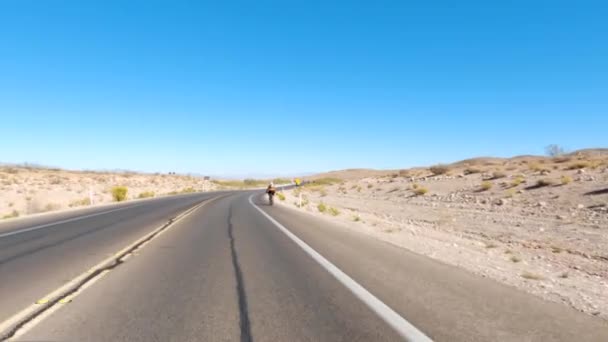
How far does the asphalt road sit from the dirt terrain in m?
1.10

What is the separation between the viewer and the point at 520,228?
1561cm

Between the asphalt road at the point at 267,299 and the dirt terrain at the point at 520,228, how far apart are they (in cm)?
110

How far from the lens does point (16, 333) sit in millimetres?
4293

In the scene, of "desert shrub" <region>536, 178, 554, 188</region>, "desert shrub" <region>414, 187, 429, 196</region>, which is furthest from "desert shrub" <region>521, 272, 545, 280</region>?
"desert shrub" <region>414, 187, 429, 196</region>

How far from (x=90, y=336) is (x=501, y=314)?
468 centimetres

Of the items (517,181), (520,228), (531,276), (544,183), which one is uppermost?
(517,181)

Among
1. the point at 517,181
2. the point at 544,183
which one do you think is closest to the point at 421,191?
the point at 517,181

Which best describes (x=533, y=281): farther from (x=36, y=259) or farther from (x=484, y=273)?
(x=36, y=259)

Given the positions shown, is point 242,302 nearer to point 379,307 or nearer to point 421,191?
point 379,307

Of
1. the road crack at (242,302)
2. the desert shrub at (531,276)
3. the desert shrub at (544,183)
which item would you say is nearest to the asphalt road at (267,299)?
the road crack at (242,302)

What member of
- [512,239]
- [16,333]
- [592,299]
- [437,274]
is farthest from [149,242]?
[512,239]

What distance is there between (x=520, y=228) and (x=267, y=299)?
13.6 metres

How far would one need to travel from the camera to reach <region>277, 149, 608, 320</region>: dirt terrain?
23.5 feet

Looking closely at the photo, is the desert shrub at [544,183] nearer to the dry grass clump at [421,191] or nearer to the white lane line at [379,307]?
the dry grass clump at [421,191]
